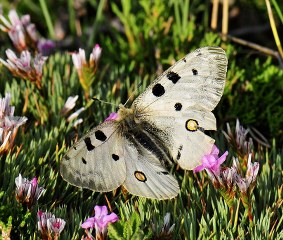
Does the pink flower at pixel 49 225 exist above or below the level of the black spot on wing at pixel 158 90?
below

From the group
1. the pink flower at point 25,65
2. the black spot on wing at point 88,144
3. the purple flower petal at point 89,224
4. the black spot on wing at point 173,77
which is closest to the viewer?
the purple flower petal at point 89,224

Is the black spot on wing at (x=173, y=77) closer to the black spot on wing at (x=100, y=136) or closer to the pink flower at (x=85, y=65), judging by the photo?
the black spot on wing at (x=100, y=136)

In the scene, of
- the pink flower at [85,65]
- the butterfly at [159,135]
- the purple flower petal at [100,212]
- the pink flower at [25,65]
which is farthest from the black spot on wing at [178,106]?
the pink flower at [25,65]

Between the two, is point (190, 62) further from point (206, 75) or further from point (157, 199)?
point (157, 199)

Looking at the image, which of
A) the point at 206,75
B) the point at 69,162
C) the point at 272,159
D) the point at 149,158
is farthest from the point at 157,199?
the point at 272,159

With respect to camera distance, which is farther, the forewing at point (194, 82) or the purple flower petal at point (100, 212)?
the forewing at point (194, 82)

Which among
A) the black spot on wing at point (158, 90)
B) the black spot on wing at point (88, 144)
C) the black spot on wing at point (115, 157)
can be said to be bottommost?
the black spot on wing at point (115, 157)

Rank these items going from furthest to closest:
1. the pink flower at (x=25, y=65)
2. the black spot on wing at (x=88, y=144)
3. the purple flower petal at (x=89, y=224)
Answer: the pink flower at (x=25, y=65) → the black spot on wing at (x=88, y=144) → the purple flower petal at (x=89, y=224)

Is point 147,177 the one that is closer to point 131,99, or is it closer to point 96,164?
point 96,164
